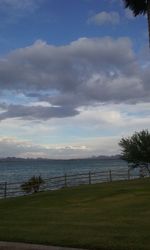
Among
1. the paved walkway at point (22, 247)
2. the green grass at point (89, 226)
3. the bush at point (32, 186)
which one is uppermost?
the bush at point (32, 186)

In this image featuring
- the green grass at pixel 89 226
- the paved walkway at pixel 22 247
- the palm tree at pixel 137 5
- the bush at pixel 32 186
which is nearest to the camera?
the paved walkway at pixel 22 247

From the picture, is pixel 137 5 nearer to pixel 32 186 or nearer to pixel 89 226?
pixel 89 226

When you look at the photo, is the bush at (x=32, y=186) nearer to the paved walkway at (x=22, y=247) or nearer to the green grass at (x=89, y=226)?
the green grass at (x=89, y=226)

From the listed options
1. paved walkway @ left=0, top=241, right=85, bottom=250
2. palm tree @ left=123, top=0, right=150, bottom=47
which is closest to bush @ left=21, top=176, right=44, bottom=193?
palm tree @ left=123, top=0, right=150, bottom=47

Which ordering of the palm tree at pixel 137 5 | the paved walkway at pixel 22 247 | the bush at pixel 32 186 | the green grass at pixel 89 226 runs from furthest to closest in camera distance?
1. the bush at pixel 32 186
2. the palm tree at pixel 137 5
3. the green grass at pixel 89 226
4. the paved walkway at pixel 22 247

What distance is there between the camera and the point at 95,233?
11.5 metres

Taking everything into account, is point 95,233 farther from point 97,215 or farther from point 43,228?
point 97,215

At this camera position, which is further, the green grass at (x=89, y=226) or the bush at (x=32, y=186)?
the bush at (x=32, y=186)

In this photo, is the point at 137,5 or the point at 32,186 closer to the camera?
the point at 137,5

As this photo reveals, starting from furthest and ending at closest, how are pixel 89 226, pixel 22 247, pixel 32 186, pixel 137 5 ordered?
pixel 32 186
pixel 137 5
pixel 89 226
pixel 22 247

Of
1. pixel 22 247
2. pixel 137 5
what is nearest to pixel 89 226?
pixel 22 247

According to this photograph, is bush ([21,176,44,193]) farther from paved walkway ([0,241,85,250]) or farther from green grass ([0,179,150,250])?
paved walkway ([0,241,85,250])

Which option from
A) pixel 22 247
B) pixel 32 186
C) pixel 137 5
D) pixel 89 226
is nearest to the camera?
pixel 22 247

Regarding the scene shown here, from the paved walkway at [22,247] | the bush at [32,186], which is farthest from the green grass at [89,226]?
the bush at [32,186]
